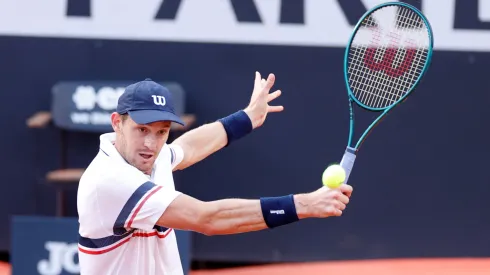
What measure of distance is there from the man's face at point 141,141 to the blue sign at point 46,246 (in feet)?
8.02

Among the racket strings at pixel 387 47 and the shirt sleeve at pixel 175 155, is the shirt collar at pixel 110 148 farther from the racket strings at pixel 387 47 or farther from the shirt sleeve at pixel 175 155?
the racket strings at pixel 387 47

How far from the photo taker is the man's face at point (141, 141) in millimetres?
3656

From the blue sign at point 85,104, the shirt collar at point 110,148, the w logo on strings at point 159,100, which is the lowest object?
the shirt collar at point 110,148

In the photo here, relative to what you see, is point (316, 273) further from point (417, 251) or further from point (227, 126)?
point (227, 126)

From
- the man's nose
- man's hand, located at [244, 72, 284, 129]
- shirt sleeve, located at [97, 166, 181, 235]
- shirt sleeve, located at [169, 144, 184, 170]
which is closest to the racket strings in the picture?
man's hand, located at [244, 72, 284, 129]

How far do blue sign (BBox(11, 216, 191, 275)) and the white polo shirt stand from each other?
7.60 feet

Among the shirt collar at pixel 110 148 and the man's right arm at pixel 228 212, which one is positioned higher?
the shirt collar at pixel 110 148

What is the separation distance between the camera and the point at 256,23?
6.74 metres

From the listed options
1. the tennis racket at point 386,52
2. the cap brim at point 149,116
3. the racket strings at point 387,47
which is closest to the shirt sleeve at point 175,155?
the cap brim at point 149,116

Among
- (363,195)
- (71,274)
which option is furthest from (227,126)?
(363,195)

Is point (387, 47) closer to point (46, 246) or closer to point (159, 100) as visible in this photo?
point (159, 100)

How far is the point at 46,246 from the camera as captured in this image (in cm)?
614

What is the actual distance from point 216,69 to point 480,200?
2015mm

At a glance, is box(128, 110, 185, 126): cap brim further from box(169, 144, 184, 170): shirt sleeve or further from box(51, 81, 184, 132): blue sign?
box(51, 81, 184, 132): blue sign
